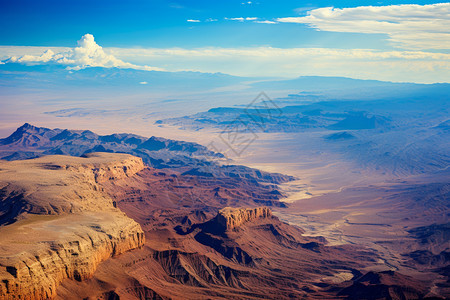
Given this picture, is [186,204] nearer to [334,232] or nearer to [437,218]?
[334,232]

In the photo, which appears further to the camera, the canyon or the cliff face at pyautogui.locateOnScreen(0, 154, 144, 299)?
the canyon

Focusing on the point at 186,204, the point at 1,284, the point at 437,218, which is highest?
the point at 1,284

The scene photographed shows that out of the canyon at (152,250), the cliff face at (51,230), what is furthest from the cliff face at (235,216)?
the cliff face at (51,230)

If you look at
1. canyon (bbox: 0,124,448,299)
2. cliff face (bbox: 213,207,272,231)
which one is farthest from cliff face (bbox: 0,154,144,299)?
cliff face (bbox: 213,207,272,231)

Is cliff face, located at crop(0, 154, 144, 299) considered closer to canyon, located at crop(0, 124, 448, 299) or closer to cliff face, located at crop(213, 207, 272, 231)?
canyon, located at crop(0, 124, 448, 299)

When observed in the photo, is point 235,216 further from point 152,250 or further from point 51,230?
point 51,230

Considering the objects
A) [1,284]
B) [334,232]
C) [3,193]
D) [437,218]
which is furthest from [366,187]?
[1,284]
